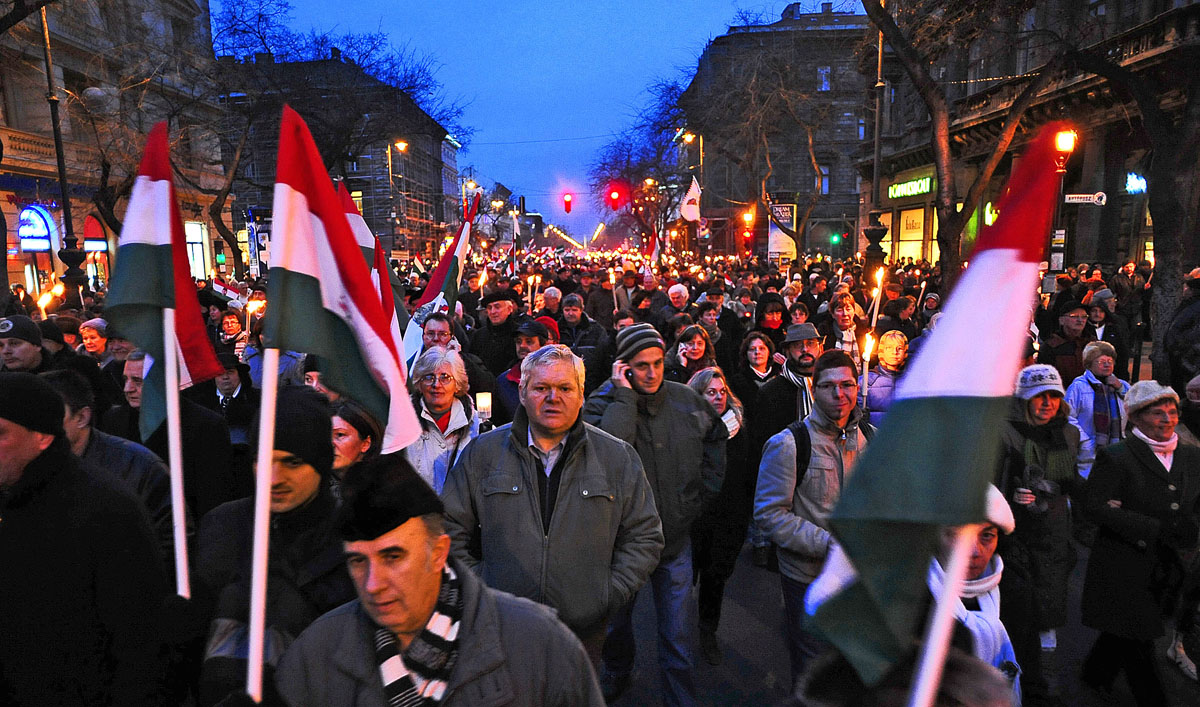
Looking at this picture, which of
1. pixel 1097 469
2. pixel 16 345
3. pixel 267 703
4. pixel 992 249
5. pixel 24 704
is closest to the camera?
pixel 992 249

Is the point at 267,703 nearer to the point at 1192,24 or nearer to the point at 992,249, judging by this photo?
the point at 992,249

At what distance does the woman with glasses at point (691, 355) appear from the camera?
20.4ft

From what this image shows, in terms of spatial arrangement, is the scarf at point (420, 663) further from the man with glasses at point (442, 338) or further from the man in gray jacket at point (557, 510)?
the man with glasses at point (442, 338)

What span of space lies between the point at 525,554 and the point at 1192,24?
816 inches

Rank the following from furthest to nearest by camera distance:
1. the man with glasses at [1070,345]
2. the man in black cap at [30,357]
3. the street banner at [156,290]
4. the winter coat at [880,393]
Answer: the man with glasses at [1070,345] → the winter coat at [880,393] → the man in black cap at [30,357] → the street banner at [156,290]

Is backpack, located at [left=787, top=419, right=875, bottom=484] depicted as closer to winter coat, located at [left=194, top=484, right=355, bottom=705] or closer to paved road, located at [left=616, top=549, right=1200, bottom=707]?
paved road, located at [left=616, top=549, right=1200, bottom=707]

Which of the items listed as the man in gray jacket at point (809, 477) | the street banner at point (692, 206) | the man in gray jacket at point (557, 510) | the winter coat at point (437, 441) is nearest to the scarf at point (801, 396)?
the man in gray jacket at point (809, 477)

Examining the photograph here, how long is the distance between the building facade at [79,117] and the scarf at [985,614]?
22971mm

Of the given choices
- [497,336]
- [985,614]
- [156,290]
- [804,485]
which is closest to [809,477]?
[804,485]

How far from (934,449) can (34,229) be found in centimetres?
2678

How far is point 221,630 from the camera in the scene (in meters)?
2.24

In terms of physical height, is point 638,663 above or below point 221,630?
below

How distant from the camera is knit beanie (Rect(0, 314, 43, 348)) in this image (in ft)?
17.7

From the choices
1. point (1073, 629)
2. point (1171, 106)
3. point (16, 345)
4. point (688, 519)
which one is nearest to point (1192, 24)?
point (1171, 106)
